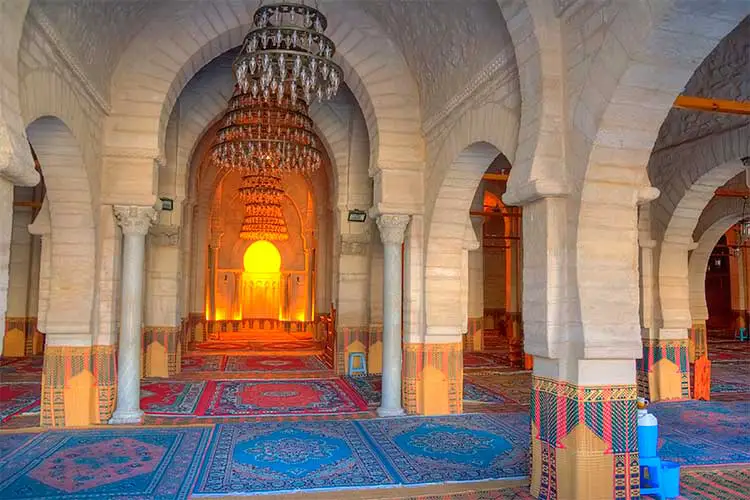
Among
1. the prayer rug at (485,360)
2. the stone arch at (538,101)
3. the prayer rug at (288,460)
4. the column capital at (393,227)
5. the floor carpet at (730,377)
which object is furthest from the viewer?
the prayer rug at (485,360)

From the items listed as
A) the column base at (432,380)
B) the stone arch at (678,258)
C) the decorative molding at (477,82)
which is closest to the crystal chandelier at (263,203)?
the decorative molding at (477,82)

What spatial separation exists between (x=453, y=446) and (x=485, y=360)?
6603 mm

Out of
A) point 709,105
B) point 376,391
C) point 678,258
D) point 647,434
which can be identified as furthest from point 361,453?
point 678,258

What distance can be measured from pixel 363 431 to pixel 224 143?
390cm

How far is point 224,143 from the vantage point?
748 cm

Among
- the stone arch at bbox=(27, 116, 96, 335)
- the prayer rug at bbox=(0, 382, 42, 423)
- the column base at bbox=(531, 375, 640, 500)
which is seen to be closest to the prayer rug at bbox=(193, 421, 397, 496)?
the column base at bbox=(531, 375, 640, 500)

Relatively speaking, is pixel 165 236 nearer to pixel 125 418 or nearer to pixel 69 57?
Result: pixel 125 418

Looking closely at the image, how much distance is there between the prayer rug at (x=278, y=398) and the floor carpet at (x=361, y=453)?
753mm

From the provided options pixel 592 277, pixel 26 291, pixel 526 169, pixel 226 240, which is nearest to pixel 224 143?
pixel 526 169

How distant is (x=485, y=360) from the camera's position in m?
11.9

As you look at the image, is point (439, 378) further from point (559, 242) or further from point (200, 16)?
point (200, 16)

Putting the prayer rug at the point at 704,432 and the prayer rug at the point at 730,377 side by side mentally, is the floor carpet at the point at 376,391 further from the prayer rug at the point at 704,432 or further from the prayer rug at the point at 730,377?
the prayer rug at the point at 730,377

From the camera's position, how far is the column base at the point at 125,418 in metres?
6.34

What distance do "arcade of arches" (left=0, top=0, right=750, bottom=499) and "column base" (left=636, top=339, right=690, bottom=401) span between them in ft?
0.11
